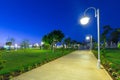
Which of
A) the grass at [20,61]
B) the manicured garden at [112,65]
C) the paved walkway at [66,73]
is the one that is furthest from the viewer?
the grass at [20,61]

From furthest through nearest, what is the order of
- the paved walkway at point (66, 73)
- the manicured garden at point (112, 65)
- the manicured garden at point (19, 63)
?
the manicured garden at point (19, 63), the manicured garden at point (112, 65), the paved walkway at point (66, 73)

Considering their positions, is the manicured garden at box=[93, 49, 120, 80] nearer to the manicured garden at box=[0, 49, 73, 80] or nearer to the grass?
the manicured garden at box=[0, 49, 73, 80]

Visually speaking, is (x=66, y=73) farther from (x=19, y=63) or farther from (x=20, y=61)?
(x=20, y=61)

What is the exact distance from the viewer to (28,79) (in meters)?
10.5

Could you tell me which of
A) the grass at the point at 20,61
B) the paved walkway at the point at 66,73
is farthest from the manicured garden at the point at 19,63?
the paved walkway at the point at 66,73

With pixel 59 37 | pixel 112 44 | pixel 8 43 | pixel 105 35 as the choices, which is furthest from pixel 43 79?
pixel 112 44

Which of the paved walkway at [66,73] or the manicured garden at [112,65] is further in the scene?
the manicured garden at [112,65]

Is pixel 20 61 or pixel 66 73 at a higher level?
pixel 20 61

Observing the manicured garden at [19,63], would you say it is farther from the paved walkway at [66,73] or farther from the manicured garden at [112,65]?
the manicured garden at [112,65]

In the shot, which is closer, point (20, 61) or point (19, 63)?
point (19, 63)

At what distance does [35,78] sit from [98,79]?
3.08 m

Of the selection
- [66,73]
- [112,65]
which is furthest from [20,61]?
[66,73]

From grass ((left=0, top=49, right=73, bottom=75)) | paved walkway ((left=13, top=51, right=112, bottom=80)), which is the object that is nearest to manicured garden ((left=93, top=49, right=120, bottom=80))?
paved walkway ((left=13, top=51, right=112, bottom=80))

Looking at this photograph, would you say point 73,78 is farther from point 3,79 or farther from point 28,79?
point 3,79
